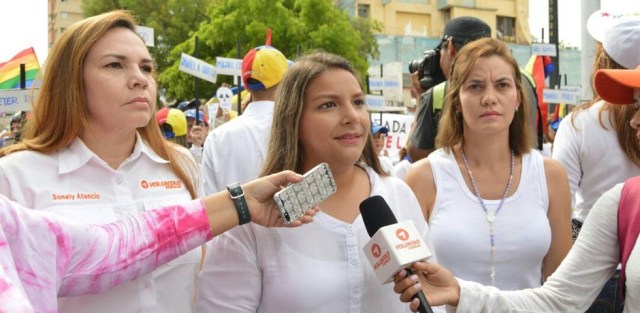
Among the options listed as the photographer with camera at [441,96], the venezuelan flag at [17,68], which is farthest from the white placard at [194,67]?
the photographer with camera at [441,96]

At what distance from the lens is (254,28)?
29328mm

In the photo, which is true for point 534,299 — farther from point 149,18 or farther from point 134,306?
point 149,18

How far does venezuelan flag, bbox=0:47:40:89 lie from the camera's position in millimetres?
7969

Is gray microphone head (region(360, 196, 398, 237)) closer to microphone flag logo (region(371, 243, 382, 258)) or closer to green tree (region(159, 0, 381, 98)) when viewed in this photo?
microphone flag logo (region(371, 243, 382, 258))

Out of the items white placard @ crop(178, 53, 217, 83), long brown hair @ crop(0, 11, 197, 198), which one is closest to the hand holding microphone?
long brown hair @ crop(0, 11, 197, 198)

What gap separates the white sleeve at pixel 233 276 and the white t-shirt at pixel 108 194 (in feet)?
0.42

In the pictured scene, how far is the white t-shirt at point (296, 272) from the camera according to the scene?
7.39ft

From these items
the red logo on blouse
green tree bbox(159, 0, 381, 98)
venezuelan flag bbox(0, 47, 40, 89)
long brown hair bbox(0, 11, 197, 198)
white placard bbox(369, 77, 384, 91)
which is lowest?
the red logo on blouse

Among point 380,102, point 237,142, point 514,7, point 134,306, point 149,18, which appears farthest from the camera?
point 514,7

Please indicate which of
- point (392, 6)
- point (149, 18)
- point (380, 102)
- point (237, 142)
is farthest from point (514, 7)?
point (237, 142)

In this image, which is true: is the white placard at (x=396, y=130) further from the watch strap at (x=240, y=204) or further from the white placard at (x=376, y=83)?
the watch strap at (x=240, y=204)

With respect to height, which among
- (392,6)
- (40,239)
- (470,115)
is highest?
(392,6)

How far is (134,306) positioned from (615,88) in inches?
71.4

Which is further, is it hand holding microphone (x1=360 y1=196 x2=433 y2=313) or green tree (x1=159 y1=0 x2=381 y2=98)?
green tree (x1=159 y1=0 x2=381 y2=98)
